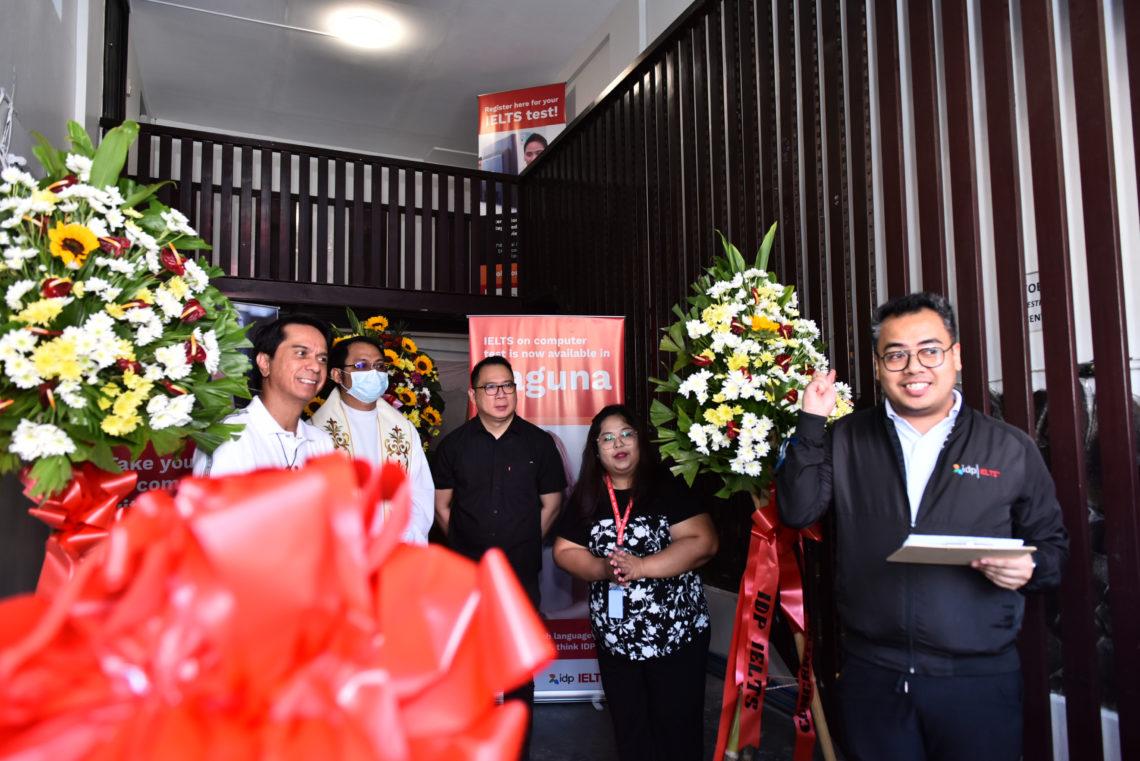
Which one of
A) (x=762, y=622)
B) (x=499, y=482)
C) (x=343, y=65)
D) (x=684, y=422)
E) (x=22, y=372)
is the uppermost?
(x=343, y=65)

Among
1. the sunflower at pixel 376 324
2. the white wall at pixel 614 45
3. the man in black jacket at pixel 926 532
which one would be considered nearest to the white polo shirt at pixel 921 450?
the man in black jacket at pixel 926 532

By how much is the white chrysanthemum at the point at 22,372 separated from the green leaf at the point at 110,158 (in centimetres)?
52

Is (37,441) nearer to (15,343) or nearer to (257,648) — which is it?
(15,343)

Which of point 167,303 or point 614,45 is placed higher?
point 614,45

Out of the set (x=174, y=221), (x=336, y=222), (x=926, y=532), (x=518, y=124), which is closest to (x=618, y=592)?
(x=926, y=532)

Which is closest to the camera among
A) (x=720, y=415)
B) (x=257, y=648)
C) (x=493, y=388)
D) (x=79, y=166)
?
(x=257, y=648)

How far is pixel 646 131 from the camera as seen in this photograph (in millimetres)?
5188

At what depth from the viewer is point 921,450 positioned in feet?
6.56

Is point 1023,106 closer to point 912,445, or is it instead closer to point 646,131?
point 912,445

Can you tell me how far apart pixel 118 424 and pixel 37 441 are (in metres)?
0.16

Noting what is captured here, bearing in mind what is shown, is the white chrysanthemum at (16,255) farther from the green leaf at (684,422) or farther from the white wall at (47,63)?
the green leaf at (684,422)

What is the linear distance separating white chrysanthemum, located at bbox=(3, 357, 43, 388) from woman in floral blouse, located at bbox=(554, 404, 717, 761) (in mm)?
1853

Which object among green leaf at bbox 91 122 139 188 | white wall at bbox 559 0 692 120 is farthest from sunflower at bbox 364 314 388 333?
green leaf at bbox 91 122 139 188

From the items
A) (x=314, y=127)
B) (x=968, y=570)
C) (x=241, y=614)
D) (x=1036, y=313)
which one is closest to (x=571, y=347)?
(x=1036, y=313)
